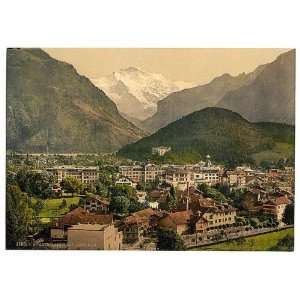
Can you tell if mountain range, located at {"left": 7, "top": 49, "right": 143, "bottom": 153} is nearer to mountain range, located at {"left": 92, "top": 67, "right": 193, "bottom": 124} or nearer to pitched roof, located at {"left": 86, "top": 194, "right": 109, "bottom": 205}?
mountain range, located at {"left": 92, "top": 67, "right": 193, "bottom": 124}

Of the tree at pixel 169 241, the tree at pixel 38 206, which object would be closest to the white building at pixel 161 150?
the tree at pixel 169 241

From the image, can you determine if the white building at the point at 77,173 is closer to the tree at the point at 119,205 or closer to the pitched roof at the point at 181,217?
the tree at the point at 119,205

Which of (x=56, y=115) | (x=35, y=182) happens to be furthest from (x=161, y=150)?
(x=35, y=182)

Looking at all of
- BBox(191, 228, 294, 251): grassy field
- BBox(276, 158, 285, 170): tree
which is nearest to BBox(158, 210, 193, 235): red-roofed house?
BBox(191, 228, 294, 251): grassy field

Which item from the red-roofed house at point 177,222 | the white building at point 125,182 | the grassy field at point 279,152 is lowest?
the red-roofed house at point 177,222

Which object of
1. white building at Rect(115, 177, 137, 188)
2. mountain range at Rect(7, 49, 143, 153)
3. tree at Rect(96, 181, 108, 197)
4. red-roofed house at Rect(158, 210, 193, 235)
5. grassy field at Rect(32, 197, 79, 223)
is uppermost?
mountain range at Rect(7, 49, 143, 153)

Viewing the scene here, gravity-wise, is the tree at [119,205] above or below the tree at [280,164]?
below
